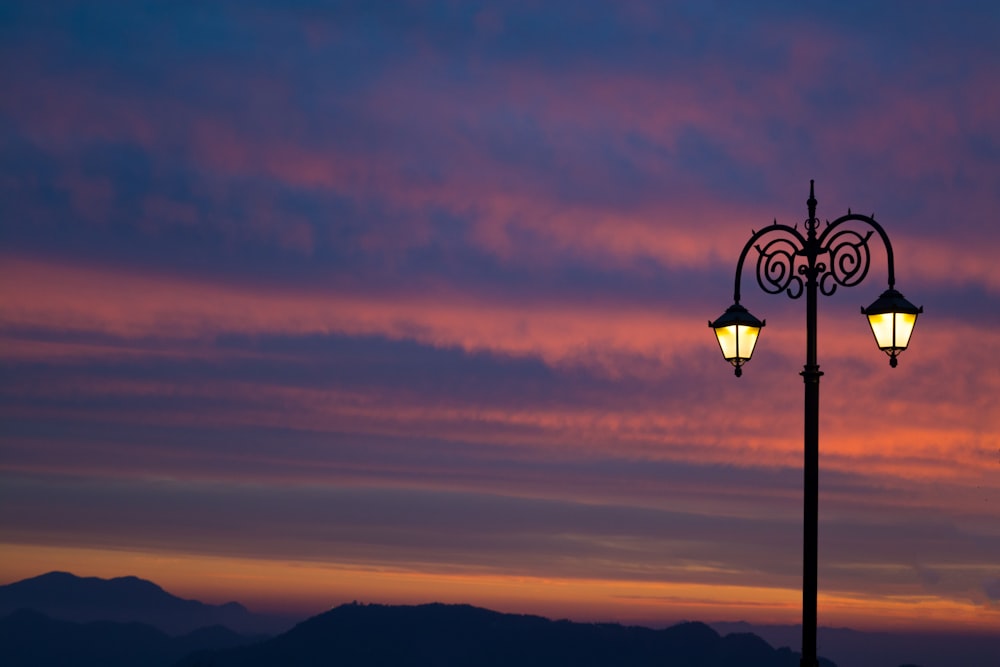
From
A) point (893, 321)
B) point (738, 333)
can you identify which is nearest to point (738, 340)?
point (738, 333)

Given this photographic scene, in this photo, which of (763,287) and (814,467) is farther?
(763,287)

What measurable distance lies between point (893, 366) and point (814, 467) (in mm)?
1437

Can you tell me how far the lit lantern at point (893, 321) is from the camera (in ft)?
50.9

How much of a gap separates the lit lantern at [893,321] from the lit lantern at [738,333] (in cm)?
137

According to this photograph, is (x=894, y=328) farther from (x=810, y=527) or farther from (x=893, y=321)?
(x=810, y=527)

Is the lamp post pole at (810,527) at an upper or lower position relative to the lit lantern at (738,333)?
lower

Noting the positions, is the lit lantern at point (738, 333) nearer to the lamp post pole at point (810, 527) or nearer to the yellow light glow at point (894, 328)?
the lamp post pole at point (810, 527)

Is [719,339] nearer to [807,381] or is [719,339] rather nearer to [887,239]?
[807,381]

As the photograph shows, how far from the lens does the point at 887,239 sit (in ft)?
52.2

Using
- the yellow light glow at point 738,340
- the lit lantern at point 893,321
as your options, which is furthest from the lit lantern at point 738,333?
the lit lantern at point 893,321

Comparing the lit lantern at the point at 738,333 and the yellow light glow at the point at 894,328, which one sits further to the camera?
the lit lantern at the point at 738,333

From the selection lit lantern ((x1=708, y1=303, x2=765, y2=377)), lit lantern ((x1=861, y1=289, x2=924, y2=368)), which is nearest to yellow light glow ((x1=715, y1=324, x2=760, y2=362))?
lit lantern ((x1=708, y1=303, x2=765, y2=377))

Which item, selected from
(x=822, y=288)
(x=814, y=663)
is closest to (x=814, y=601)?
(x=814, y=663)

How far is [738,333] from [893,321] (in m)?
1.78
